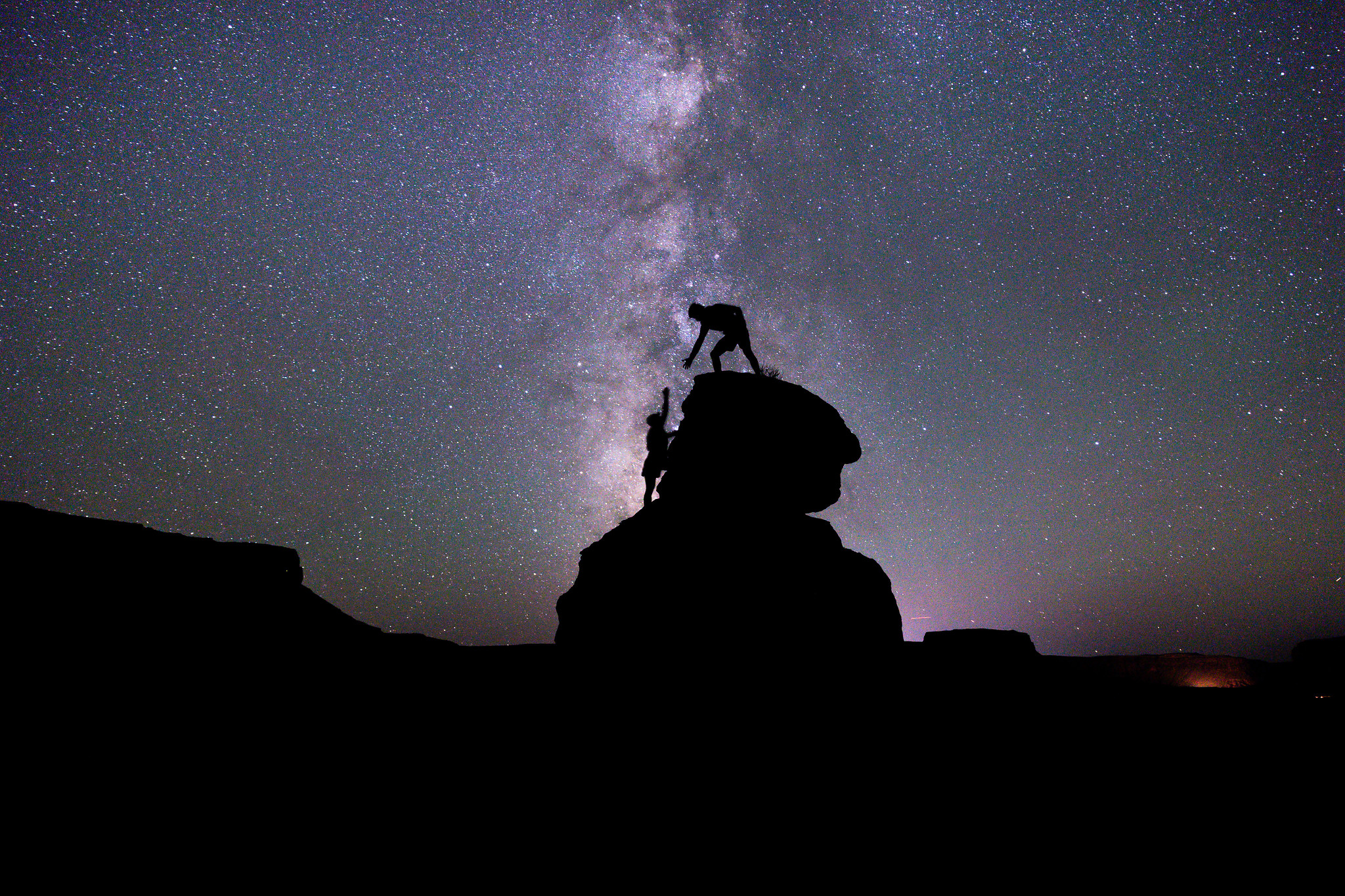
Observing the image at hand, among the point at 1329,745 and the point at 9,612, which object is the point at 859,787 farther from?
the point at 9,612

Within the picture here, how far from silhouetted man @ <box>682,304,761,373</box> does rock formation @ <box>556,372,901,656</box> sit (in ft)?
2.15

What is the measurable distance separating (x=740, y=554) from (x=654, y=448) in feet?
16.2

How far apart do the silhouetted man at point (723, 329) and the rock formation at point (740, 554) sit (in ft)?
2.15

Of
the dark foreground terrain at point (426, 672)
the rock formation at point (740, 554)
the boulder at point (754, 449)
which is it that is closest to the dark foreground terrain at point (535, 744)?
the dark foreground terrain at point (426, 672)

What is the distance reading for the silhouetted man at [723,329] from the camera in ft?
43.4

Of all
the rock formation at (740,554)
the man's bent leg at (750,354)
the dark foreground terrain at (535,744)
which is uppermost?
the man's bent leg at (750,354)

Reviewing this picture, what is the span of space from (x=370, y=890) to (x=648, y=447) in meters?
12.0

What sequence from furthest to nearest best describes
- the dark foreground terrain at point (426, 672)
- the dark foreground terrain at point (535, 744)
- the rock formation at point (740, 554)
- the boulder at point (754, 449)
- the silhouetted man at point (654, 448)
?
the silhouetted man at point (654, 448) < the boulder at point (754, 449) < the rock formation at point (740, 554) < the dark foreground terrain at point (426, 672) < the dark foreground terrain at point (535, 744)

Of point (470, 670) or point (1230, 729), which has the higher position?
point (470, 670)

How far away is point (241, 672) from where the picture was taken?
4.19 m

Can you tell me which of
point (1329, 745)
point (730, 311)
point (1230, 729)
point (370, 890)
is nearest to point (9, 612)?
point (370, 890)

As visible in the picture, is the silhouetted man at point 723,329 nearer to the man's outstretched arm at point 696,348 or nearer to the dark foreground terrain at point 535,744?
the man's outstretched arm at point 696,348

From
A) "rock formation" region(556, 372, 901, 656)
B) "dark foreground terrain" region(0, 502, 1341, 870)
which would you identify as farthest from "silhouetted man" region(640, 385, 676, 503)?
"dark foreground terrain" region(0, 502, 1341, 870)

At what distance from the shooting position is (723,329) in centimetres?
1330
